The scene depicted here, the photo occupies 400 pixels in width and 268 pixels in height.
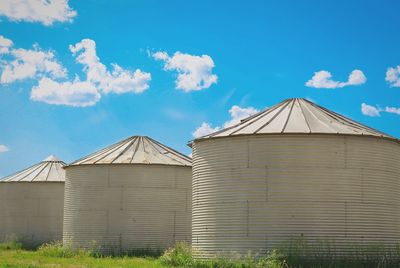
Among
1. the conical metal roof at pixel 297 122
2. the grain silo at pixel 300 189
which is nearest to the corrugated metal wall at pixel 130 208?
the conical metal roof at pixel 297 122

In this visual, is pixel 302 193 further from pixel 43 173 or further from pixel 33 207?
pixel 43 173

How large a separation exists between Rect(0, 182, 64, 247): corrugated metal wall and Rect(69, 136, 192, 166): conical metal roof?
30.2 ft

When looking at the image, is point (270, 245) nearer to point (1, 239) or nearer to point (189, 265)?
point (189, 265)

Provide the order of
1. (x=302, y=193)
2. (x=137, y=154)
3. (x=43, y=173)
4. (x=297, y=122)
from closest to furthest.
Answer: (x=302, y=193) < (x=297, y=122) < (x=137, y=154) < (x=43, y=173)

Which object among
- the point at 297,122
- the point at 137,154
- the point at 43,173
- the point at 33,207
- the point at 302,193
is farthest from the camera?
the point at 43,173

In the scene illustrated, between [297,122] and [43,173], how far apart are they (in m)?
26.7

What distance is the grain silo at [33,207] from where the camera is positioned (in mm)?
45344

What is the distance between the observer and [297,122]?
84.6 ft

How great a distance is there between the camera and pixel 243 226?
24.4m

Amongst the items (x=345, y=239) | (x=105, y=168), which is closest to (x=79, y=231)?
(x=105, y=168)

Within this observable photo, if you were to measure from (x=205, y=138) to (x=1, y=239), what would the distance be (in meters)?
26.0

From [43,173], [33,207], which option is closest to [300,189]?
[33,207]

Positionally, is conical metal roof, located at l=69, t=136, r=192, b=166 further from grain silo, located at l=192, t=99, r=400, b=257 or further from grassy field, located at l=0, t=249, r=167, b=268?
grain silo, located at l=192, t=99, r=400, b=257

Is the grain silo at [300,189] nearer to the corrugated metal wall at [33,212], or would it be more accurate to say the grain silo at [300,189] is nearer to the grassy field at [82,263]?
the grassy field at [82,263]
